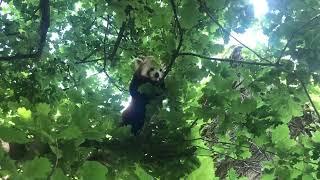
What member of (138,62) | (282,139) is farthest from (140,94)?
(282,139)

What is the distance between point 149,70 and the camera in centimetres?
423

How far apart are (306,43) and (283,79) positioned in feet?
1.16

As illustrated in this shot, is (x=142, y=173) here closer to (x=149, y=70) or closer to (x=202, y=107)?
(x=202, y=107)

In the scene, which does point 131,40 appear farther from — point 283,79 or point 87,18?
point 283,79

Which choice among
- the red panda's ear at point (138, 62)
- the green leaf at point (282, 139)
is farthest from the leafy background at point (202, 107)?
the red panda's ear at point (138, 62)

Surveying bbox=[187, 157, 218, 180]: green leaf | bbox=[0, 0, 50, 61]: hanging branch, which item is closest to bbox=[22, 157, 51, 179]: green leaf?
bbox=[187, 157, 218, 180]: green leaf

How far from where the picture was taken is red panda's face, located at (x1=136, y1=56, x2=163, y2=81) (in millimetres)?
4148

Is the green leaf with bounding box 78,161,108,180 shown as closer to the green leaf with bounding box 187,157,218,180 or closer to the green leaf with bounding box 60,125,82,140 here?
the green leaf with bounding box 60,125,82,140

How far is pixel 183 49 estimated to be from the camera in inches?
146

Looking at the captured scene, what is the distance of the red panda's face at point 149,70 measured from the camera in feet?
A: 13.6

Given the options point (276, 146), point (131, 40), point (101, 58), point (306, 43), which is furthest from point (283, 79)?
point (101, 58)

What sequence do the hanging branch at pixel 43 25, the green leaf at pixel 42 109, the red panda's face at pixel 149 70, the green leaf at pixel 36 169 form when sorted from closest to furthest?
the green leaf at pixel 36 169
the green leaf at pixel 42 109
the hanging branch at pixel 43 25
the red panda's face at pixel 149 70

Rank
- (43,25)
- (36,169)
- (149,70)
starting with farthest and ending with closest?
(149,70) < (43,25) < (36,169)

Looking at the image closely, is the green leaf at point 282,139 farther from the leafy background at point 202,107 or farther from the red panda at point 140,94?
the red panda at point 140,94
